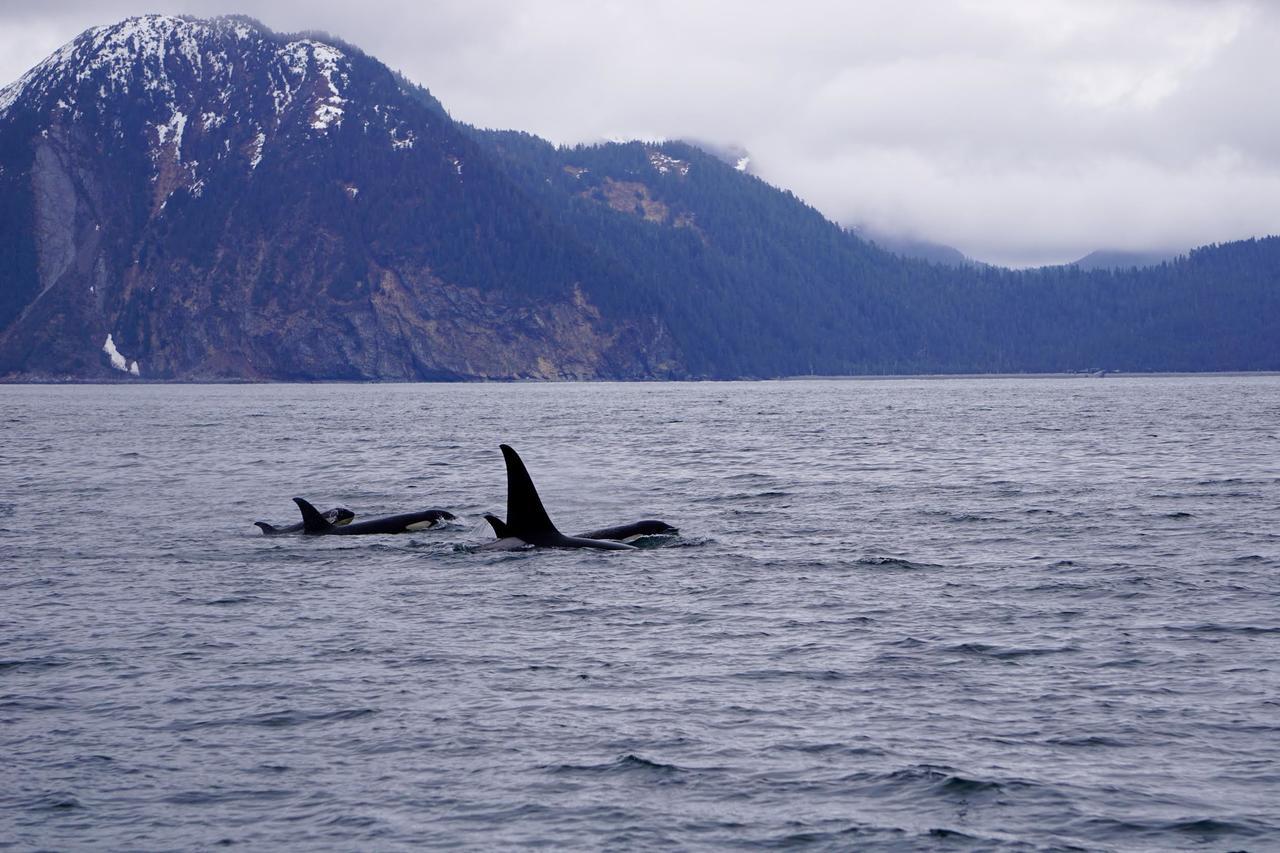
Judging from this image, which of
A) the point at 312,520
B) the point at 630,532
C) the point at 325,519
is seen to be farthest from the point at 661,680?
the point at 325,519

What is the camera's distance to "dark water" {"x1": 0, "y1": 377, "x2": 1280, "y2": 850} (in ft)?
44.4

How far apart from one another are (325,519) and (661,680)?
62.4 ft

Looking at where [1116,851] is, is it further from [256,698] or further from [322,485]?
[322,485]

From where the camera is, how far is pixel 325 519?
3600 centimetres

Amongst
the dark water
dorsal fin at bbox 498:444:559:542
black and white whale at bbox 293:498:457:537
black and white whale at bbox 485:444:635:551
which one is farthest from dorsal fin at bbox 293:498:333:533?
dorsal fin at bbox 498:444:559:542

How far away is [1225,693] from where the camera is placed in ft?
58.3

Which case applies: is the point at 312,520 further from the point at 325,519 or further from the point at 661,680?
the point at 661,680

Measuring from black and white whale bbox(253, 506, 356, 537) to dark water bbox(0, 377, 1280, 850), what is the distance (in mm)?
1162

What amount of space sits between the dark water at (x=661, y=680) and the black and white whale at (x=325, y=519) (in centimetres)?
116

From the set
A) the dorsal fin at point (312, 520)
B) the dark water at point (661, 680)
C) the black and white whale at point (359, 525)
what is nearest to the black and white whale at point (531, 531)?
the dark water at point (661, 680)

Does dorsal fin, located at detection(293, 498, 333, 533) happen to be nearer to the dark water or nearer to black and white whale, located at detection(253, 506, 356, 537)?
black and white whale, located at detection(253, 506, 356, 537)

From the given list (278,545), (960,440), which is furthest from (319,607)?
(960,440)

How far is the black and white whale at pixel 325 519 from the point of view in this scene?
35.5 metres

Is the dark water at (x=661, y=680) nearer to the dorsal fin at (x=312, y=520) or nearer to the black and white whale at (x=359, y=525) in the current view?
the black and white whale at (x=359, y=525)
